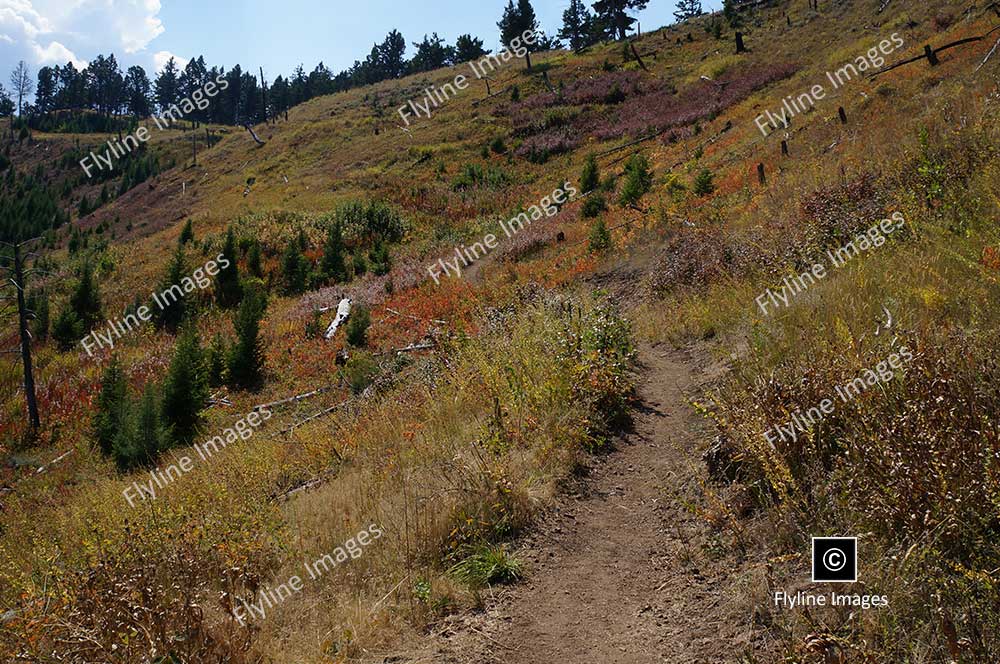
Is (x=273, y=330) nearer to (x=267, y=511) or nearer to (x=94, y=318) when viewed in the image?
(x=94, y=318)

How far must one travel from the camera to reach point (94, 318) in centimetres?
2911

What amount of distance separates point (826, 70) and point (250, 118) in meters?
107

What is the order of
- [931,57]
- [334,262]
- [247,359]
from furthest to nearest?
[334,262], [247,359], [931,57]

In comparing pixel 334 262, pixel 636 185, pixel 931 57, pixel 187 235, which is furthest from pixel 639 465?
pixel 187 235

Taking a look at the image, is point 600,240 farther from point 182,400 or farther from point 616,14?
point 616,14

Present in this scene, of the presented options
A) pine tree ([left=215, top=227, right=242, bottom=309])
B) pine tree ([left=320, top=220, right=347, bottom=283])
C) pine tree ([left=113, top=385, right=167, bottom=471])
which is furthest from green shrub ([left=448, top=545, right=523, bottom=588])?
pine tree ([left=215, top=227, right=242, bottom=309])

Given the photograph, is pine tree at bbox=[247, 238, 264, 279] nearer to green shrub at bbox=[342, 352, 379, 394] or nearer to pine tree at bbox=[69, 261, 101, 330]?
pine tree at bbox=[69, 261, 101, 330]

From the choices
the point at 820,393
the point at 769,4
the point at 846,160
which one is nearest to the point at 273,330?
the point at 846,160

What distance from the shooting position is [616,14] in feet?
232

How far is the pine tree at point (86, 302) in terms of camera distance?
28.9 m

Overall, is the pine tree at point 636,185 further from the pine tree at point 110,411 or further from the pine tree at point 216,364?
the pine tree at point 110,411

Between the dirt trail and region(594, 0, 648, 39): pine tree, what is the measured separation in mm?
77313

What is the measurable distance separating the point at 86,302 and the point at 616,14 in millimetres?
67369

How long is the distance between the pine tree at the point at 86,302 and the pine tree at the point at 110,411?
13.9 meters
